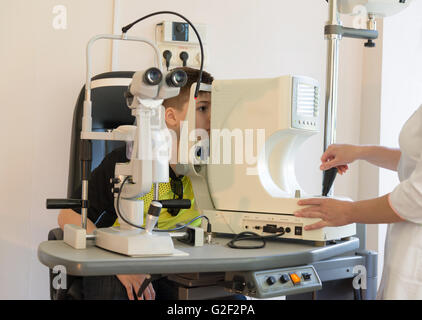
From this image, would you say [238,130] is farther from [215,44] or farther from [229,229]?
[215,44]

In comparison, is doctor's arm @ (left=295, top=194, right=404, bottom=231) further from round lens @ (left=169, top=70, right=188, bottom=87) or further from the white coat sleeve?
round lens @ (left=169, top=70, right=188, bottom=87)

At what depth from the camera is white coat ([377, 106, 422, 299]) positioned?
1.10m

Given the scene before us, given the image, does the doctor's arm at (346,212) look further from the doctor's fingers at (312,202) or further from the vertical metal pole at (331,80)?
the vertical metal pole at (331,80)

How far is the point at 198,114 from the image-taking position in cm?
147

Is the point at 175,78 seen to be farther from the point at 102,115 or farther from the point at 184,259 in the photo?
the point at 102,115

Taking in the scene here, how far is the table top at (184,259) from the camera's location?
1006mm

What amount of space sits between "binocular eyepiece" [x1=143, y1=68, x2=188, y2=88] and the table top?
375 mm

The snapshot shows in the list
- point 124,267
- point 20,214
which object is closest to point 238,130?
point 124,267

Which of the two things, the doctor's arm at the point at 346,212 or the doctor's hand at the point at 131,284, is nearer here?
the doctor's arm at the point at 346,212

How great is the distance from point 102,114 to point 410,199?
114 centimetres

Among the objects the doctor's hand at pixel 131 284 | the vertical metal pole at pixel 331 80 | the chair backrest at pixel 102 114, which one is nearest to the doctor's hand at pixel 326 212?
the vertical metal pole at pixel 331 80

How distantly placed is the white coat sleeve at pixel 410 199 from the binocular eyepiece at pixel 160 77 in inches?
21.3
